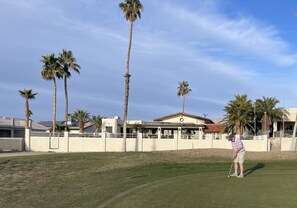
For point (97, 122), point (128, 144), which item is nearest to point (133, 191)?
point (128, 144)

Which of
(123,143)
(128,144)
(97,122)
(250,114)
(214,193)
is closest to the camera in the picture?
(214,193)

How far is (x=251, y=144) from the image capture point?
131 feet

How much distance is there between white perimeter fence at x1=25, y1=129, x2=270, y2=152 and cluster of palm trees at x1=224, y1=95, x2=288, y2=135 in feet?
58.9

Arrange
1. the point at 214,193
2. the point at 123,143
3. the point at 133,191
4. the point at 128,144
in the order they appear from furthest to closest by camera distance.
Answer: the point at 128,144 → the point at 123,143 → the point at 133,191 → the point at 214,193

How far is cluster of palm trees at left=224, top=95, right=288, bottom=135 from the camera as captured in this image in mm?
59531

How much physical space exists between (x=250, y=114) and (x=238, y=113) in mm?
3741

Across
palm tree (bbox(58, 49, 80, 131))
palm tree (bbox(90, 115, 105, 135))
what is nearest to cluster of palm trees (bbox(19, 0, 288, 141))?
palm tree (bbox(58, 49, 80, 131))

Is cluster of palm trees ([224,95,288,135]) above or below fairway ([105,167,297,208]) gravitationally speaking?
above

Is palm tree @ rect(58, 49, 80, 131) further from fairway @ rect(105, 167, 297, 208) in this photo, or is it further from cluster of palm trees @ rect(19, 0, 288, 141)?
fairway @ rect(105, 167, 297, 208)

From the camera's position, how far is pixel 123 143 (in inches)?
1597

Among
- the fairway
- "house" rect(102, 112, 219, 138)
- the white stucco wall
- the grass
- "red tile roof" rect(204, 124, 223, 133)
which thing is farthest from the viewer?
"red tile roof" rect(204, 124, 223, 133)

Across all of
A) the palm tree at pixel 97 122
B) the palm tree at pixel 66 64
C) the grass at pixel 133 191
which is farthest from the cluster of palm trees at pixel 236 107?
the grass at pixel 133 191

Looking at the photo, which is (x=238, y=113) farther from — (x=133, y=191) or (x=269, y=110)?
(x=133, y=191)

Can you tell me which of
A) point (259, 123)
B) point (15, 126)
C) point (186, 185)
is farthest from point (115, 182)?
point (259, 123)
